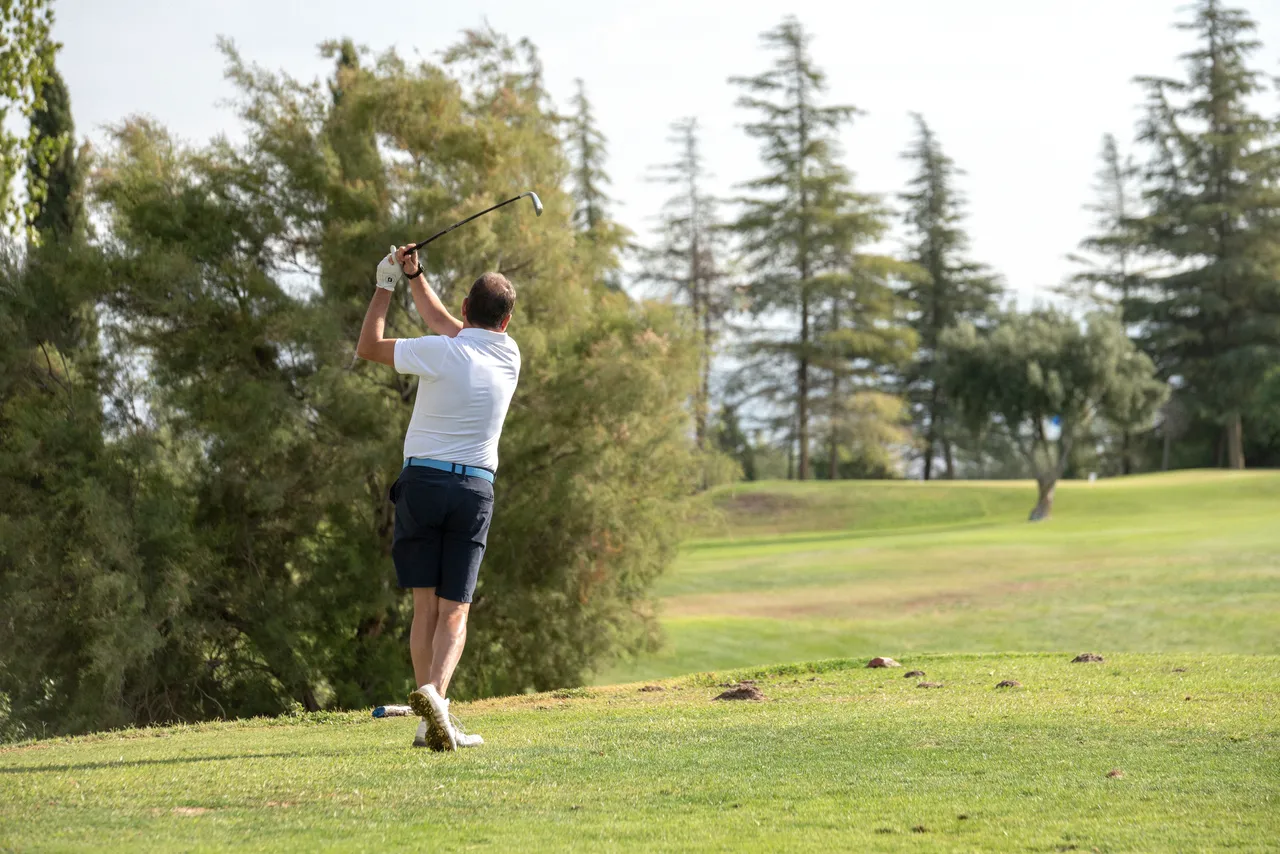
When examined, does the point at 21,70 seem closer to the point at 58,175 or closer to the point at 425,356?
the point at 58,175

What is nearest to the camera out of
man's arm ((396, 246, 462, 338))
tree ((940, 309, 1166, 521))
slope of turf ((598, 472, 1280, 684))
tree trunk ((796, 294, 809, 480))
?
man's arm ((396, 246, 462, 338))

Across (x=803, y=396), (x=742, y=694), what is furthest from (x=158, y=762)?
(x=803, y=396)

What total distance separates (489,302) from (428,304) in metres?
0.42

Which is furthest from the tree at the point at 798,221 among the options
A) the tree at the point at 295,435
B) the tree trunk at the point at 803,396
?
the tree at the point at 295,435

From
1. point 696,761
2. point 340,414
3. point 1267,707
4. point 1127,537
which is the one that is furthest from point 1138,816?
point 1127,537

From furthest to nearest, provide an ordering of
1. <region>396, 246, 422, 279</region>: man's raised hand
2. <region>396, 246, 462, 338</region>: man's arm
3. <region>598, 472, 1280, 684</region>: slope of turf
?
<region>598, 472, 1280, 684</region>: slope of turf, <region>396, 246, 422, 279</region>: man's raised hand, <region>396, 246, 462, 338</region>: man's arm

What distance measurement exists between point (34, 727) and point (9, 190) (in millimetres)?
5968

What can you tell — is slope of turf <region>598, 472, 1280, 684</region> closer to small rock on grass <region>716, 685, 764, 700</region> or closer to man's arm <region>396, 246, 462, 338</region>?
small rock on grass <region>716, 685, 764, 700</region>

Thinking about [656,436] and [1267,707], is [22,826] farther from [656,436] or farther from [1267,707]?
[656,436]

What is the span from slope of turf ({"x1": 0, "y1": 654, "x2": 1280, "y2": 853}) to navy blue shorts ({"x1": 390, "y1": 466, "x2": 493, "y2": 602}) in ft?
2.63

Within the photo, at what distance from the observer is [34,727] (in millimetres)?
14500

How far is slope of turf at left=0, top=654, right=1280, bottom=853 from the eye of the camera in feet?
13.0

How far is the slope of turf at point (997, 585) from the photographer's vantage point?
1791cm

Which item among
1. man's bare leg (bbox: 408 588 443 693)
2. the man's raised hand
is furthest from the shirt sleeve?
man's bare leg (bbox: 408 588 443 693)
